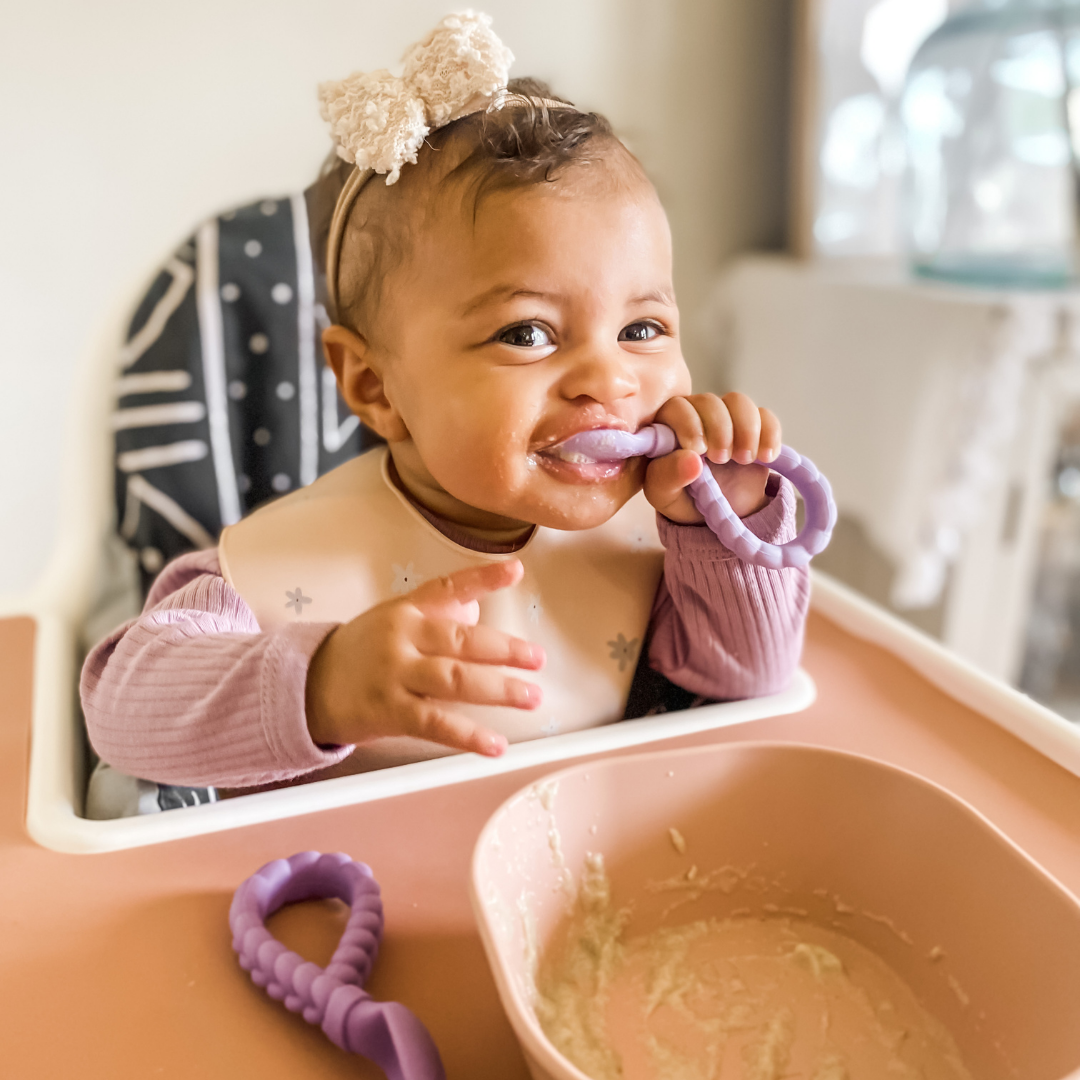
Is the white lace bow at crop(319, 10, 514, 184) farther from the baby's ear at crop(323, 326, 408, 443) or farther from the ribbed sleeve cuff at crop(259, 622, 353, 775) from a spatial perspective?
the ribbed sleeve cuff at crop(259, 622, 353, 775)

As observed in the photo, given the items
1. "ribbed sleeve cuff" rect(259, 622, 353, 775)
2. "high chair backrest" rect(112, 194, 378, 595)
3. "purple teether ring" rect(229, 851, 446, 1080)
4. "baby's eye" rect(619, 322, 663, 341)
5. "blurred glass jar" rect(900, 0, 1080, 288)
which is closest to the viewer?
"purple teether ring" rect(229, 851, 446, 1080)

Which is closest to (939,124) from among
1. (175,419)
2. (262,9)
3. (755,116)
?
(755,116)

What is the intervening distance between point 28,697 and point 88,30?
914mm

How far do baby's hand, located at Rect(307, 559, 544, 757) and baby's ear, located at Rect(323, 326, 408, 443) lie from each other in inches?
9.9

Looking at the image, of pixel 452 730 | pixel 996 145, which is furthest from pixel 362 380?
pixel 996 145

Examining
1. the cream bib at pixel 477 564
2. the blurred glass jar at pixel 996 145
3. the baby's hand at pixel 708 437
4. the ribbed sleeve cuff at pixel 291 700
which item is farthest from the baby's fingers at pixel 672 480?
the blurred glass jar at pixel 996 145

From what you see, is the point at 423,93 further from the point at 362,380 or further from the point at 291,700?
the point at 291,700

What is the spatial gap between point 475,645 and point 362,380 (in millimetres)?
335

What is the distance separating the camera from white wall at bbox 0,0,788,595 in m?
1.20

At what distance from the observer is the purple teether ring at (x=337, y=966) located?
36cm

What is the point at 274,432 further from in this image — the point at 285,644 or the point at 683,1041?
the point at 683,1041

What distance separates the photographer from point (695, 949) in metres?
0.48

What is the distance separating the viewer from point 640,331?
0.58 m

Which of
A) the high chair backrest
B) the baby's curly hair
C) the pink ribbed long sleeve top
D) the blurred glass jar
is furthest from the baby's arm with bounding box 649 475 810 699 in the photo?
the blurred glass jar
